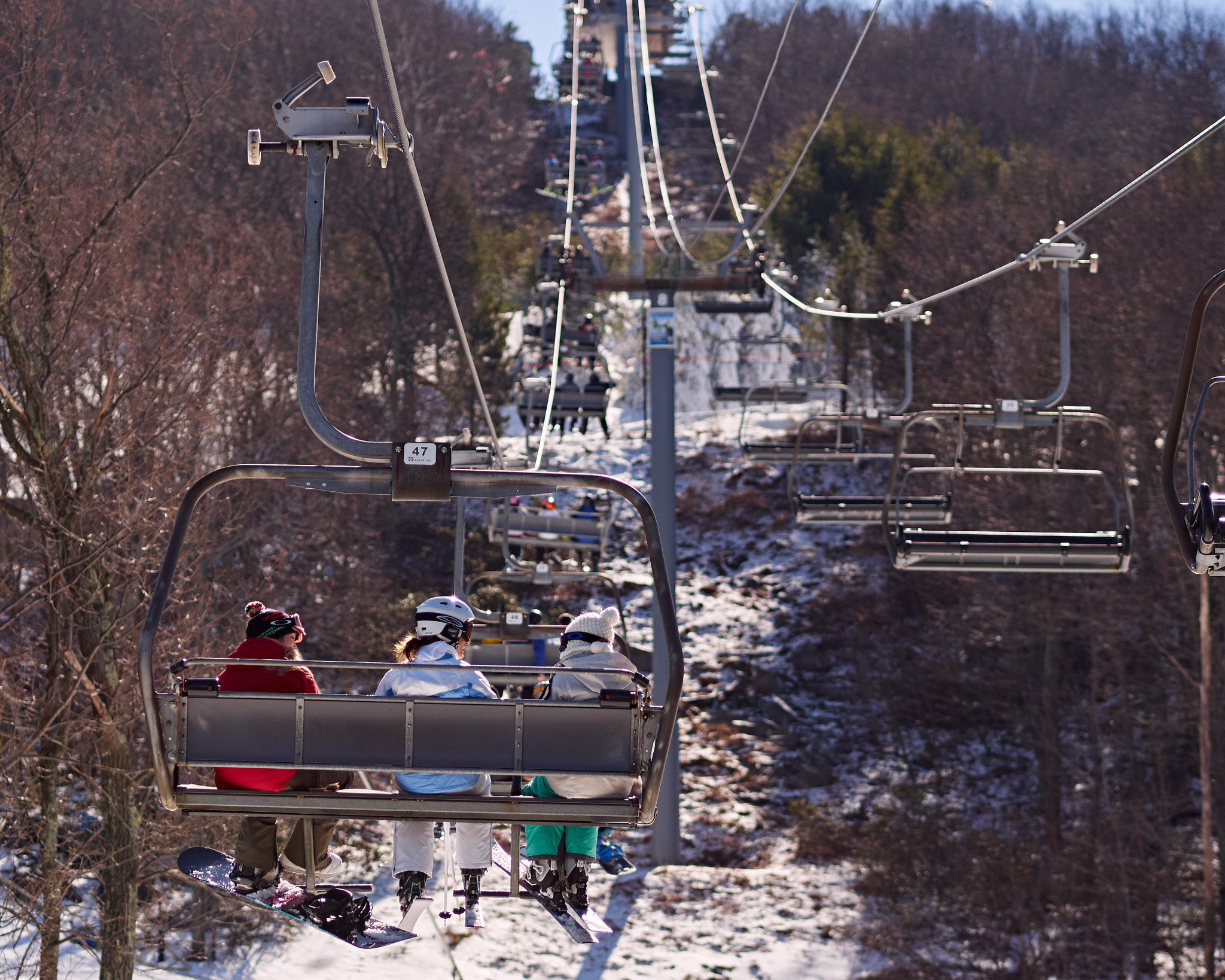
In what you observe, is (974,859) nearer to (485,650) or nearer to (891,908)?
(891,908)

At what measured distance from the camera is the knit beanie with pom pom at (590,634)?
16.3 ft

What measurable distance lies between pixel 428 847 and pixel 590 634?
1.10 m

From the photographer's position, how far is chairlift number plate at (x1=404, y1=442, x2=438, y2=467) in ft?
13.3

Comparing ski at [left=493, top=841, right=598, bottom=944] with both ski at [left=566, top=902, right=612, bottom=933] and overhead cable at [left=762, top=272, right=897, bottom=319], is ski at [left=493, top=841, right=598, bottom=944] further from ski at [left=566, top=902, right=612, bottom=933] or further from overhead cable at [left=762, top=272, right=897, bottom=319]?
overhead cable at [left=762, top=272, right=897, bottom=319]

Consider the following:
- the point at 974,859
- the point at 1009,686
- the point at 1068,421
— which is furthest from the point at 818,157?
the point at 1068,421

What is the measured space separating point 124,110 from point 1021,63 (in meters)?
38.6

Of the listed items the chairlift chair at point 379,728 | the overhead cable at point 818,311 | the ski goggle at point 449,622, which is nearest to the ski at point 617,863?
the ski goggle at point 449,622

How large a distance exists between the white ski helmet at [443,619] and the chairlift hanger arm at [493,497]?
719 millimetres

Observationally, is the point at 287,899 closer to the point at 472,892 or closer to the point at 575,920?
the point at 472,892

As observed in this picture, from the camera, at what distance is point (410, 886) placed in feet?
17.3

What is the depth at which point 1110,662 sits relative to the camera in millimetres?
21438

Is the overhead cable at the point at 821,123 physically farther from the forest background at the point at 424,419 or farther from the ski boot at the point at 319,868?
the forest background at the point at 424,419

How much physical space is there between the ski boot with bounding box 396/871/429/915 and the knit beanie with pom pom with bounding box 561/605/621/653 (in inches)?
44.0

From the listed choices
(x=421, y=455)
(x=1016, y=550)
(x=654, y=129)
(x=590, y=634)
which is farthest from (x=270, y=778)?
(x=654, y=129)
